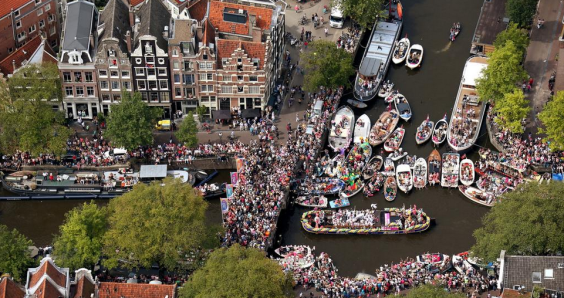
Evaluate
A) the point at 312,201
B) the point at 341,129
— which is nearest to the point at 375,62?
the point at 341,129

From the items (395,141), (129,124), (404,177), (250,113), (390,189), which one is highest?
(250,113)

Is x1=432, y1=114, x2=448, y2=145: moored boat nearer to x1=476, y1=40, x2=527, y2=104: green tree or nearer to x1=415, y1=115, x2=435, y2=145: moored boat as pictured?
x1=415, y1=115, x2=435, y2=145: moored boat

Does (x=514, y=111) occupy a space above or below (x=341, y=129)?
above

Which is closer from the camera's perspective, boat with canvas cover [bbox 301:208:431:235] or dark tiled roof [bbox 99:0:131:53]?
boat with canvas cover [bbox 301:208:431:235]

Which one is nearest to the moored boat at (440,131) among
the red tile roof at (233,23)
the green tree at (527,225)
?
the green tree at (527,225)

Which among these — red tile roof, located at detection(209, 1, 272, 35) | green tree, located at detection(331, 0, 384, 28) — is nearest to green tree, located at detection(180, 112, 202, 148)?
red tile roof, located at detection(209, 1, 272, 35)

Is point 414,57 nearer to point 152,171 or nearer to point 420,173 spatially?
point 420,173

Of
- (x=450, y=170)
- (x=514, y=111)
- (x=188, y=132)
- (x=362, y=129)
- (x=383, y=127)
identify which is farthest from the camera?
(x=383, y=127)
